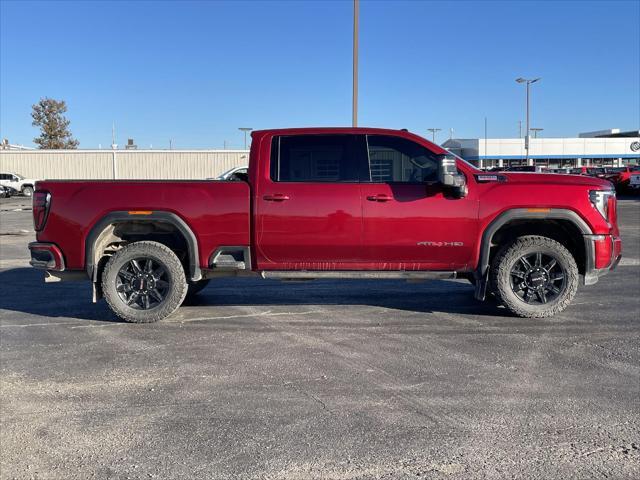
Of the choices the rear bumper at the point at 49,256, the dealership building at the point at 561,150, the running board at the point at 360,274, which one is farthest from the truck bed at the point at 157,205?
the dealership building at the point at 561,150

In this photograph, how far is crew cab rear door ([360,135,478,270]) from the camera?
20.2 feet

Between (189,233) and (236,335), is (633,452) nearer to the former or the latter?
(236,335)

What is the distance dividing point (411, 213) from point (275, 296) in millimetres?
2527

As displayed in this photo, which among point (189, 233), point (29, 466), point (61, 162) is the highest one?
point (61, 162)

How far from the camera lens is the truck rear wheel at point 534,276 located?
6309 mm

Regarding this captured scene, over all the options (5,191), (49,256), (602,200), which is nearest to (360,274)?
(602,200)

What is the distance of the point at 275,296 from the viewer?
787cm

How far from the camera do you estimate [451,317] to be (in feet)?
21.8

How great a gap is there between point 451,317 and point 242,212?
103 inches

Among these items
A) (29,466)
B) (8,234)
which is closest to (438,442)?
(29,466)

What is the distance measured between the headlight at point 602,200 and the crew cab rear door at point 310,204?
246 cm

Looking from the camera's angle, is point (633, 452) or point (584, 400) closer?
point (633, 452)

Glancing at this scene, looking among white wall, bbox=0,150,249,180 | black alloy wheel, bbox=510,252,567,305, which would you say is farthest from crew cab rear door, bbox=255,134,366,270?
white wall, bbox=0,150,249,180

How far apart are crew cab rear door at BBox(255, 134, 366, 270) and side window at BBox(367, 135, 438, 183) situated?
17 centimetres
